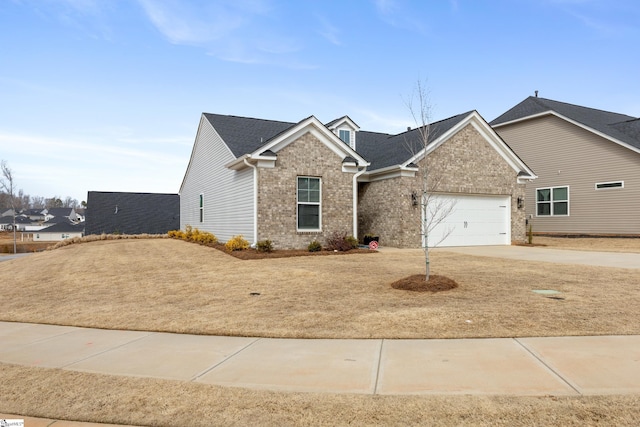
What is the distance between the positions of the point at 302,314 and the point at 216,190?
51.4ft

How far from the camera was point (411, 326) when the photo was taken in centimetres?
564

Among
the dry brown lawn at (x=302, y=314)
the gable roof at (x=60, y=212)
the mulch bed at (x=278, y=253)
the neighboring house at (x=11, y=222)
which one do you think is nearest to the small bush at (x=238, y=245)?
the mulch bed at (x=278, y=253)

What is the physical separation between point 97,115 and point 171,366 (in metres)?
18.0

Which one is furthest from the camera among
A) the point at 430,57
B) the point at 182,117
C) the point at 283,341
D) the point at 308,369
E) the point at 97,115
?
the point at 182,117

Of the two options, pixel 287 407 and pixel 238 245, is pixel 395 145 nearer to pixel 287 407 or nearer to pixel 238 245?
pixel 238 245

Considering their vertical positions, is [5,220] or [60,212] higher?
[60,212]

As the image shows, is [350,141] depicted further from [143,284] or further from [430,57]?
[143,284]

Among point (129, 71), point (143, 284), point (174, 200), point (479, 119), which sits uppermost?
point (129, 71)

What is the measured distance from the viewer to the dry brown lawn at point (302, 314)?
10.3ft

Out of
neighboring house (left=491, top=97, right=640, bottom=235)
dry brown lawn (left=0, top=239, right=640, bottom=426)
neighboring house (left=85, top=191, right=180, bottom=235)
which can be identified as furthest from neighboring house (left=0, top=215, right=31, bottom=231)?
neighboring house (left=491, top=97, right=640, bottom=235)

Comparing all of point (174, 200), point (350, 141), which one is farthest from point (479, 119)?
point (174, 200)

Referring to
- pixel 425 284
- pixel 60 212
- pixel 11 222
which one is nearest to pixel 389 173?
pixel 425 284

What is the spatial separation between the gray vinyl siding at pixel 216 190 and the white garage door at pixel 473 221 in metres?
8.55

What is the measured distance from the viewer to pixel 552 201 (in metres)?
23.8
